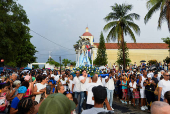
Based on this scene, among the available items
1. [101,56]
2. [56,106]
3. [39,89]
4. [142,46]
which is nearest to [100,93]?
[56,106]

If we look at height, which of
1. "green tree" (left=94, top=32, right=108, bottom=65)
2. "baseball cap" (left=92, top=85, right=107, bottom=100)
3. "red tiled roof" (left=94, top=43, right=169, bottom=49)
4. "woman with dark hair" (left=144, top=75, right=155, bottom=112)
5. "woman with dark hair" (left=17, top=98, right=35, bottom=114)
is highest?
"red tiled roof" (left=94, top=43, right=169, bottom=49)

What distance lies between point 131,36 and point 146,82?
10.2 meters

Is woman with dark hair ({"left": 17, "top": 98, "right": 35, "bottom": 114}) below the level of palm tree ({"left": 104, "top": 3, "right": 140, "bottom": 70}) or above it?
below

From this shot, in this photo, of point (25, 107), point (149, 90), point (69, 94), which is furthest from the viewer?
point (149, 90)

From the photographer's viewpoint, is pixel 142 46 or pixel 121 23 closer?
pixel 121 23

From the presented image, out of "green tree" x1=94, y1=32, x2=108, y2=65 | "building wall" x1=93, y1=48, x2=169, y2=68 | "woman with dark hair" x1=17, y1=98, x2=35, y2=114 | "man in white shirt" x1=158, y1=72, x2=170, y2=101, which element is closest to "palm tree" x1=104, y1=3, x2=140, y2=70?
"man in white shirt" x1=158, y1=72, x2=170, y2=101

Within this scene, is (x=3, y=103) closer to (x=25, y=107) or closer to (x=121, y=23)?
(x=25, y=107)

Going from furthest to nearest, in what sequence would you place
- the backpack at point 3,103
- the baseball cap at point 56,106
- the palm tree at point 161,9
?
1. the palm tree at point 161,9
2. the backpack at point 3,103
3. the baseball cap at point 56,106

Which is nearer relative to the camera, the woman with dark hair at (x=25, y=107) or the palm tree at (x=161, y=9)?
the woman with dark hair at (x=25, y=107)

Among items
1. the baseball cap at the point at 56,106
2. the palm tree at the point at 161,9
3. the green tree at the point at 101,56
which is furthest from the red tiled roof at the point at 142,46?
the baseball cap at the point at 56,106

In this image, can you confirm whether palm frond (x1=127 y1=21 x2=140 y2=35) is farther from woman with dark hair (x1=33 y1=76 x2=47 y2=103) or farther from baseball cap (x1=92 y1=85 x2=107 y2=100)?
baseball cap (x1=92 y1=85 x2=107 y2=100)

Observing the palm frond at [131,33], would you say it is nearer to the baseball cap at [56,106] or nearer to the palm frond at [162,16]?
the palm frond at [162,16]

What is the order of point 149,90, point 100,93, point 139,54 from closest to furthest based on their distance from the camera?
point 100,93, point 149,90, point 139,54

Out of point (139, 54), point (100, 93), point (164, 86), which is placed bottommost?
point (164, 86)
